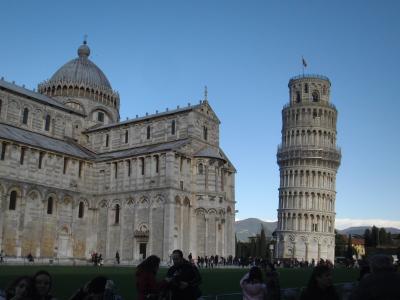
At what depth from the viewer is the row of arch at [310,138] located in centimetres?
7638

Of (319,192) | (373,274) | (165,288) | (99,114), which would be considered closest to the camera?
(373,274)

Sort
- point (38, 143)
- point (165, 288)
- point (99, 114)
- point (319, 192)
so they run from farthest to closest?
1. point (319, 192)
2. point (99, 114)
3. point (38, 143)
4. point (165, 288)

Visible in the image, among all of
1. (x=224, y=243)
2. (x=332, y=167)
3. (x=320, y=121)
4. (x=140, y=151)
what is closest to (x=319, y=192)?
(x=332, y=167)

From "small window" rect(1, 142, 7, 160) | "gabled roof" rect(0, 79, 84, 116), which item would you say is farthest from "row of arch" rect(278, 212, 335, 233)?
"small window" rect(1, 142, 7, 160)

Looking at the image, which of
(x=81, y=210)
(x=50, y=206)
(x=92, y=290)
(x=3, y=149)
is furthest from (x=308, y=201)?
(x=92, y=290)

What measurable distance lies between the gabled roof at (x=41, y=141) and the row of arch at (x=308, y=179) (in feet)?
116

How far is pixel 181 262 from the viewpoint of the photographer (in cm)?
875

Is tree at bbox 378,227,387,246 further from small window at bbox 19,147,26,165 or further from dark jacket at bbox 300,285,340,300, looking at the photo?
dark jacket at bbox 300,285,340,300

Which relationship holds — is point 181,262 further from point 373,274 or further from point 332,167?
point 332,167

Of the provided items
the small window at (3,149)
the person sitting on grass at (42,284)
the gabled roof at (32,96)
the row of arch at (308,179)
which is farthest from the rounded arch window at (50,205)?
the row of arch at (308,179)

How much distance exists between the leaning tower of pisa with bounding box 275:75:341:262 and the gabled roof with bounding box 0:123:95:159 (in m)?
35.2

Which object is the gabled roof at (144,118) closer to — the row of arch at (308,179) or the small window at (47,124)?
the small window at (47,124)

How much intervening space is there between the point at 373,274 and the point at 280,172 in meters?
74.0

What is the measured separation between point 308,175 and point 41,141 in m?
42.6
